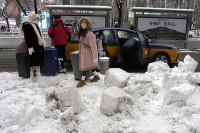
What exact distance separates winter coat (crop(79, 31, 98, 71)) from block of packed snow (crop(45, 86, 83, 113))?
4.82ft

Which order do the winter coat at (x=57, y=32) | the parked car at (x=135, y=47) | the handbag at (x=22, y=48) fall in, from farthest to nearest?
the parked car at (x=135, y=47) → the winter coat at (x=57, y=32) → the handbag at (x=22, y=48)

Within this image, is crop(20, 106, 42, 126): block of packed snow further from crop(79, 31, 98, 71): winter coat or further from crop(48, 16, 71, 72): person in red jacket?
crop(48, 16, 71, 72): person in red jacket

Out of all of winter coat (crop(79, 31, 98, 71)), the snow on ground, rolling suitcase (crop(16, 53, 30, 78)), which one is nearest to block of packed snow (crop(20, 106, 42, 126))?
the snow on ground

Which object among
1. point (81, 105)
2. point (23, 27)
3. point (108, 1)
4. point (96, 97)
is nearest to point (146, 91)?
point (96, 97)

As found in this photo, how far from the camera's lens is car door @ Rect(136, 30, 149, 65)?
6488mm

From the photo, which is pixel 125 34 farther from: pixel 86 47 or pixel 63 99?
pixel 63 99

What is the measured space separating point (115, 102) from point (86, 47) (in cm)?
204

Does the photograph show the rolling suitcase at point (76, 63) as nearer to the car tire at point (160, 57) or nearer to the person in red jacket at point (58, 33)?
the person in red jacket at point (58, 33)

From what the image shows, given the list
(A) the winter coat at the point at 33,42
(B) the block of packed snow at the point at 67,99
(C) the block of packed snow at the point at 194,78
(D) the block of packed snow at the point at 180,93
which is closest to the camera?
(D) the block of packed snow at the point at 180,93

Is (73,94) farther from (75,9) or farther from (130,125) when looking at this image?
(75,9)

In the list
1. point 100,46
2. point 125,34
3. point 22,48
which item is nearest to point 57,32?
point 22,48

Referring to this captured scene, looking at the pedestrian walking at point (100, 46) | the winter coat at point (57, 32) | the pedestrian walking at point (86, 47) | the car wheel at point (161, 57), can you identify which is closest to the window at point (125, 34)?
the pedestrian walking at point (100, 46)

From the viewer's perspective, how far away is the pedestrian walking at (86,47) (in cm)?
472

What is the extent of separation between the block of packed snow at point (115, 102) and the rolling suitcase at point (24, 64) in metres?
3.16
